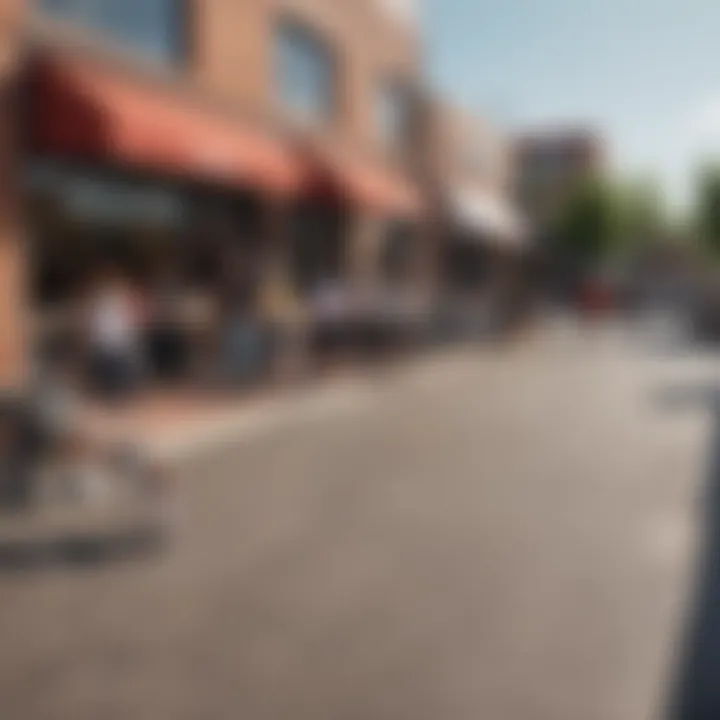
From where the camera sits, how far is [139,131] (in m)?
11.3

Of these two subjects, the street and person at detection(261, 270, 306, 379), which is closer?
the street

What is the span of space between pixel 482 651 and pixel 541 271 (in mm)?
10159

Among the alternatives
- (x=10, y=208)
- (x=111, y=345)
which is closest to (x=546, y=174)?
(x=111, y=345)

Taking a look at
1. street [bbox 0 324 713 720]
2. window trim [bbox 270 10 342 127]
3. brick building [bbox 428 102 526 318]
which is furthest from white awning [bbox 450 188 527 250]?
street [bbox 0 324 713 720]

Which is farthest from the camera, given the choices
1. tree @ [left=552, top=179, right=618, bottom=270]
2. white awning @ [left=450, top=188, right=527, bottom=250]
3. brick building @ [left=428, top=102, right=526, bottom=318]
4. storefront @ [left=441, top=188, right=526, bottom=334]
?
brick building @ [left=428, top=102, right=526, bottom=318]

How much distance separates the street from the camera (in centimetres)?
414

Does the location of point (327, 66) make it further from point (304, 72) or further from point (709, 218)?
point (709, 218)

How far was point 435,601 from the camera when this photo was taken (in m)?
5.30

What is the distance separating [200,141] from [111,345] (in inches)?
121

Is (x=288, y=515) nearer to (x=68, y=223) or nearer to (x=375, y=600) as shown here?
(x=375, y=600)

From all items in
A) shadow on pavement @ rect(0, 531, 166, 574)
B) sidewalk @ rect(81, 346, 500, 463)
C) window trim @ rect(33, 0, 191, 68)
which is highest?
window trim @ rect(33, 0, 191, 68)

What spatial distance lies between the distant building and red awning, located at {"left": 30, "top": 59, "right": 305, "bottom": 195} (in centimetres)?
369

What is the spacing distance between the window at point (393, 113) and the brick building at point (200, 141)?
8cm

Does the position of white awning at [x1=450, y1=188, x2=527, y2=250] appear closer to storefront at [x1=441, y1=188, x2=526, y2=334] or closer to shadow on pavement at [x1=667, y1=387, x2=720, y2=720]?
storefront at [x1=441, y1=188, x2=526, y2=334]
